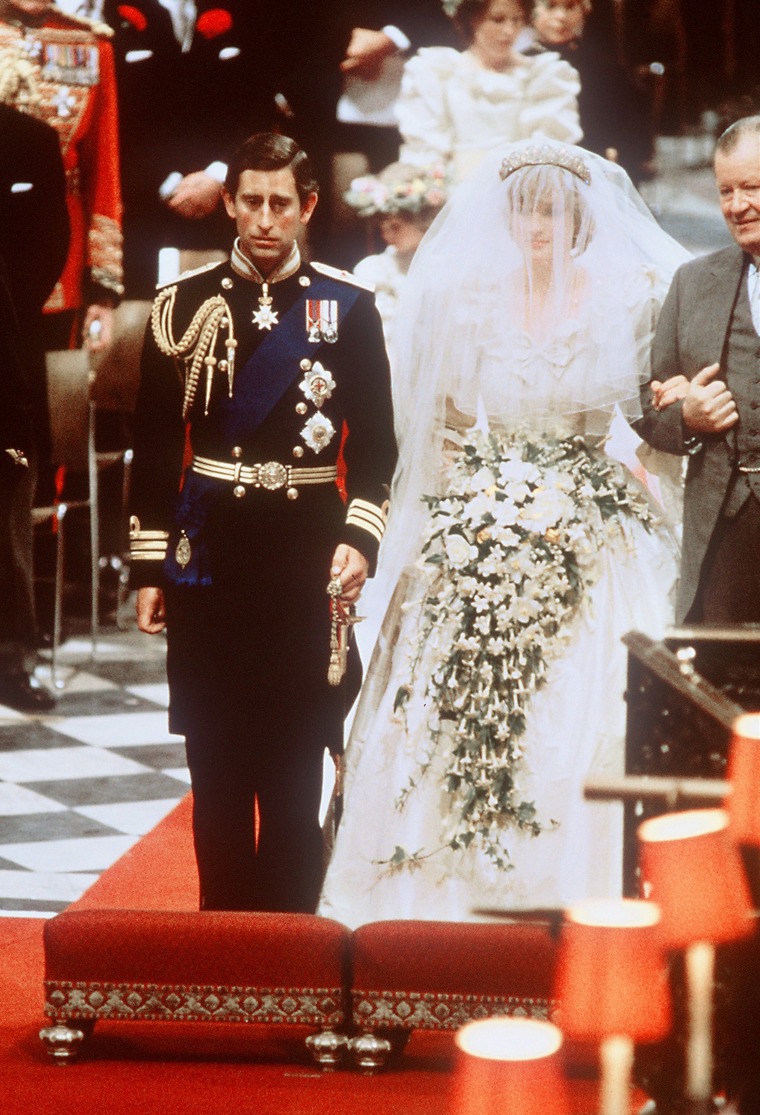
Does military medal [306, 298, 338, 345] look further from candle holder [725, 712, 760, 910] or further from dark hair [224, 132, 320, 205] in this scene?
candle holder [725, 712, 760, 910]

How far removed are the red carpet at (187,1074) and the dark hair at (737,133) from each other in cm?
171

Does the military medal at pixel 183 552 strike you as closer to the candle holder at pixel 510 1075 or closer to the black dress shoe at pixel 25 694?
the candle holder at pixel 510 1075

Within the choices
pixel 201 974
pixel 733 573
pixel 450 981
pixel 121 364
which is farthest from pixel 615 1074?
pixel 121 364

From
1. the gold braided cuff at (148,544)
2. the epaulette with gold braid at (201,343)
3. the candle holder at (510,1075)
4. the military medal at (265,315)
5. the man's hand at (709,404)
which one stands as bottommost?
the candle holder at (510,1075)

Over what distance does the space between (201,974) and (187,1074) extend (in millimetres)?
163

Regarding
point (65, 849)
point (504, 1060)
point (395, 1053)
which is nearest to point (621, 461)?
point (395, 1053)

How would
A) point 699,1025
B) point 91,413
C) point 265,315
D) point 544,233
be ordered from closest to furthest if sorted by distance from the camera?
point 699,1025
point 265,315
point 544,233
point 91,413

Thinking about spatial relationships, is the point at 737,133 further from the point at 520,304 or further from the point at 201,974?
the point at 201,974

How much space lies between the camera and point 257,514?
3.24 m

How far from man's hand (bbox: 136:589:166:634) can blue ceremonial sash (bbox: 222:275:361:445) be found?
0.31 m

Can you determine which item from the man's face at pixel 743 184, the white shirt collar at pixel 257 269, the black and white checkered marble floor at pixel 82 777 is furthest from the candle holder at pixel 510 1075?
the black and white checkered marble floor at pixel 82 777

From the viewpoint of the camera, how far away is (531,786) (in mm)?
3600

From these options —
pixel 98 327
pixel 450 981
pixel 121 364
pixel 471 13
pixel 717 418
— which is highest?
pixel 471 13

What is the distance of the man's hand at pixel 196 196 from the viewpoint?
7.04 m
